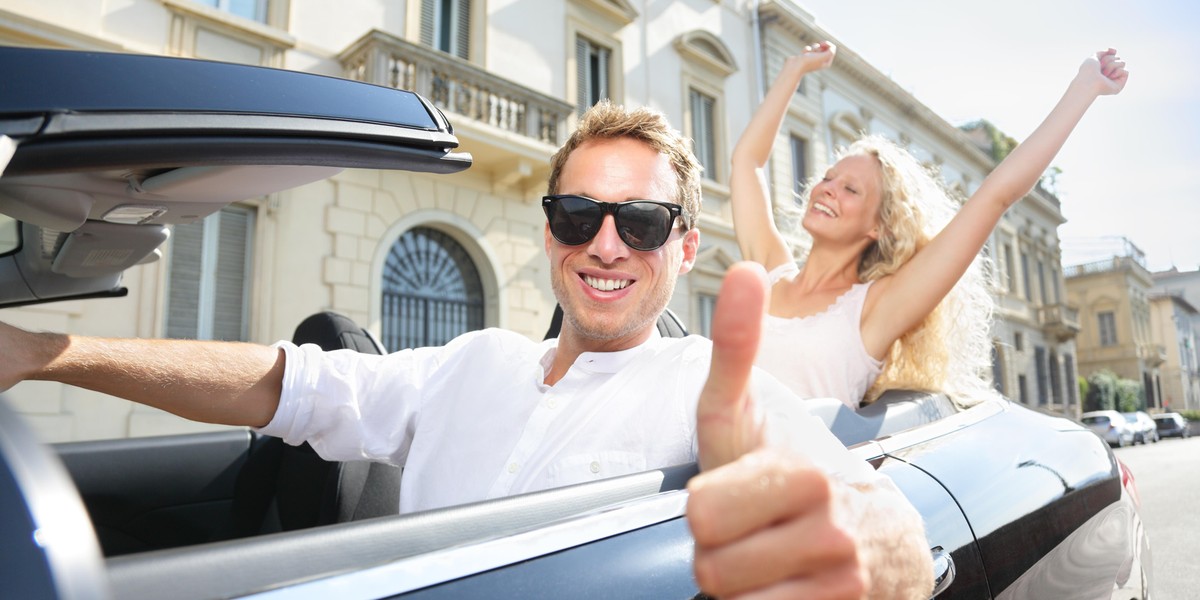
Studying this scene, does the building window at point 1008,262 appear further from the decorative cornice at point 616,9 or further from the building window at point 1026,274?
the decorative cornice at point 616,9

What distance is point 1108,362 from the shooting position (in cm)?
4059

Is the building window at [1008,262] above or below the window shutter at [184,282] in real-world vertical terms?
above

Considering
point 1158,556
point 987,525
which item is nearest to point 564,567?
point 987,525

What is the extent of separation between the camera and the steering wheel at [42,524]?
15.5 inches

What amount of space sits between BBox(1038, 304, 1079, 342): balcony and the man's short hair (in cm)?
3006

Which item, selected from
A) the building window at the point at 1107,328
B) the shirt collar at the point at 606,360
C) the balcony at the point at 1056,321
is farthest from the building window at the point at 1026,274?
the shirt collar at the point at 606,360

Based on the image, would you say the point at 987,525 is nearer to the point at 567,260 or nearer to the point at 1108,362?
the point at 567,260

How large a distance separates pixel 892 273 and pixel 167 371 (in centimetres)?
197

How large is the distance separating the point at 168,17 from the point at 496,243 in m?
4.21

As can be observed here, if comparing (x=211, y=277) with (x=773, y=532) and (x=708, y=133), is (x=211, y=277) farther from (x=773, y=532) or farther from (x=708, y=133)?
(x=708, y=133)

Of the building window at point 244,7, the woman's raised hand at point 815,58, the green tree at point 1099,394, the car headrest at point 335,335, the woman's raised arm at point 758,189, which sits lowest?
the green tree at point 1099,394

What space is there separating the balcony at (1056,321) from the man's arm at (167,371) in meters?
30.6

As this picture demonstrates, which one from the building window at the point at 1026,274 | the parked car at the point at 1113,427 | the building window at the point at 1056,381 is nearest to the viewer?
the parked car at the point at 1113,427

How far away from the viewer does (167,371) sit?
136cm
